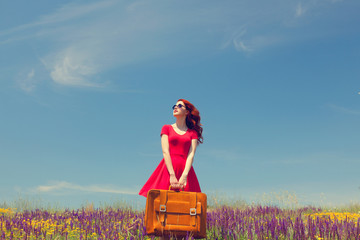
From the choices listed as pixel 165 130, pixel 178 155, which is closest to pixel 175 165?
pixel 178 155

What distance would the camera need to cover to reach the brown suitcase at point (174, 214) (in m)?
5.82

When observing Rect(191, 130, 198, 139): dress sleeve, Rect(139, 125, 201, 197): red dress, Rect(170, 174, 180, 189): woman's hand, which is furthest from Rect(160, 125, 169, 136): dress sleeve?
Rect(170, 174, 180, 189): woman's hand

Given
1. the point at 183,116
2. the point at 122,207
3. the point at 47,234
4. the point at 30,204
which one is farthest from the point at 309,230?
the point at 30,204

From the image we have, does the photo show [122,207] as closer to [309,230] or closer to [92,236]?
[92,236]

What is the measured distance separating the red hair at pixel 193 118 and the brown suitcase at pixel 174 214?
172cm

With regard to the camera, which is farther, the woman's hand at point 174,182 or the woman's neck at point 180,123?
the woman's neck at point 180,123

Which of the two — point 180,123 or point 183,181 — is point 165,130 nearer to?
point 180,123

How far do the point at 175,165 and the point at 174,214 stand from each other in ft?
3.81

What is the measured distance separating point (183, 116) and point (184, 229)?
238cm

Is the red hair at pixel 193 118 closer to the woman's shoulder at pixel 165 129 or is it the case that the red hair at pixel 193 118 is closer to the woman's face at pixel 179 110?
the woman's face at pixel 179 110

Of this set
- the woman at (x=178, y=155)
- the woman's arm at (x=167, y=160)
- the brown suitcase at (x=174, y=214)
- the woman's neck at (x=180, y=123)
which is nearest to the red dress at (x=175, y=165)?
the woman at (x=178, y=155)

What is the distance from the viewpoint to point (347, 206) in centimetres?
1525

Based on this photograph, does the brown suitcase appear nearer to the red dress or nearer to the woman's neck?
the red dress

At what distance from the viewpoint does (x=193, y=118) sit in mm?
7484
